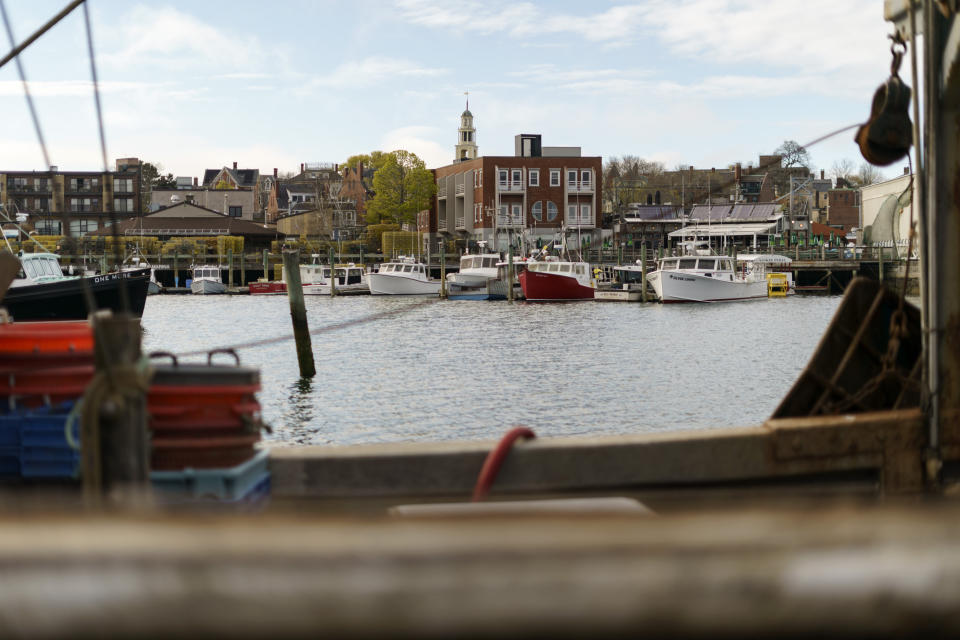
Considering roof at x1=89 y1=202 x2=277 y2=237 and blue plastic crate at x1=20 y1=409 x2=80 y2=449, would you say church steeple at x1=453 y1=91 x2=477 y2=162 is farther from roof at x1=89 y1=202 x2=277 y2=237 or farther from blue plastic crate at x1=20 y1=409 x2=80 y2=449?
blue plastic crate at x1=20 y1=409 x2=80 y2=449

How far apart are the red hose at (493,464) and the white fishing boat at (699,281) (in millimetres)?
63488

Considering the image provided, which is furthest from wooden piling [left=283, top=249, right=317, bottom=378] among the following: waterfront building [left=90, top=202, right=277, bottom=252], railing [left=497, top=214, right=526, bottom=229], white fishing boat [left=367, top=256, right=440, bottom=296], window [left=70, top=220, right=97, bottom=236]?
window [left=70, top=220, right=97, bottom=236]

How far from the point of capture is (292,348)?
1513 inches

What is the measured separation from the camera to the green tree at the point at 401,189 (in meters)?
118

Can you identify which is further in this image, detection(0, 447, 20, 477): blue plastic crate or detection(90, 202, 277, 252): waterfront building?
detection(90, 202, 277, 252): waterfront building

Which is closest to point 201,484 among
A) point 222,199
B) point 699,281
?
point 699,281

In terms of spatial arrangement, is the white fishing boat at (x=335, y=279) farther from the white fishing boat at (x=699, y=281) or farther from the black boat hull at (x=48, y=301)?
the black boat hull at (x=48, y=301)

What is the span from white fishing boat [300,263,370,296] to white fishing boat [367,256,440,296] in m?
4.69

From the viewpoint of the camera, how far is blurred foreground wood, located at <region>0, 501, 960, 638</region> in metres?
0.98

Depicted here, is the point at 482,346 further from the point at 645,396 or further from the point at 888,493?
the point at 888,493

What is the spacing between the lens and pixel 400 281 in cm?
8506

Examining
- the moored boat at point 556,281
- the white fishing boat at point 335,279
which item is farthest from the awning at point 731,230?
the white fishing boat at point 335,279

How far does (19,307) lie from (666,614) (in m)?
40.5

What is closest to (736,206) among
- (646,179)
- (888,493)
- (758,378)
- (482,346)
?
(646,179)
